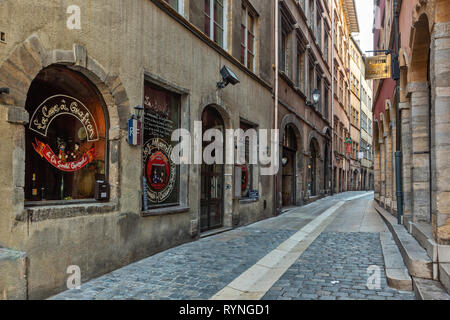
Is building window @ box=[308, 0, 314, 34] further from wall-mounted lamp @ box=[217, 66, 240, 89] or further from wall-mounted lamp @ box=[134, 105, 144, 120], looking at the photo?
wall-mounted lamp @ box=[134, 105, 144, 120]

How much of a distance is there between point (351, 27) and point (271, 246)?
1428 inches

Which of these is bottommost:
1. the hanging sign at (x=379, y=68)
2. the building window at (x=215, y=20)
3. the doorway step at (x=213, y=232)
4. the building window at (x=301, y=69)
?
the doorway step at (x=213, y=232)

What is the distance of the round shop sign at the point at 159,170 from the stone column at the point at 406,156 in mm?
5056

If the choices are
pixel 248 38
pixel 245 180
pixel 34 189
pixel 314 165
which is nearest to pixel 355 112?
pixel 314 165

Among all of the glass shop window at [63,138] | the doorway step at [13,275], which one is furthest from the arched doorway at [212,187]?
the doorway step at [13,275]

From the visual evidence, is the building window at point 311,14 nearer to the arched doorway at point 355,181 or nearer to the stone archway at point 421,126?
the stone archway at point 421,126

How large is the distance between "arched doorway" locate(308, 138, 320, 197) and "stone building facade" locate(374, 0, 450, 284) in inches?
380

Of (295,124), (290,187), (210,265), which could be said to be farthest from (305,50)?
(210,265)

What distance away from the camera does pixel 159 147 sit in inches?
286

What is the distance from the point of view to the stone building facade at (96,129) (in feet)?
13.7

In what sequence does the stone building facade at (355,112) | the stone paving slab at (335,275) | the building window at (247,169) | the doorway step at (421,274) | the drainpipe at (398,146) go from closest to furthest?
1. the doorway step at (421,274)
2. the stone paving slab at (335,275)
3. the drainpipe at (398,146)
4. the building window at (247,169)
5. the stone building facade at (355,112)
